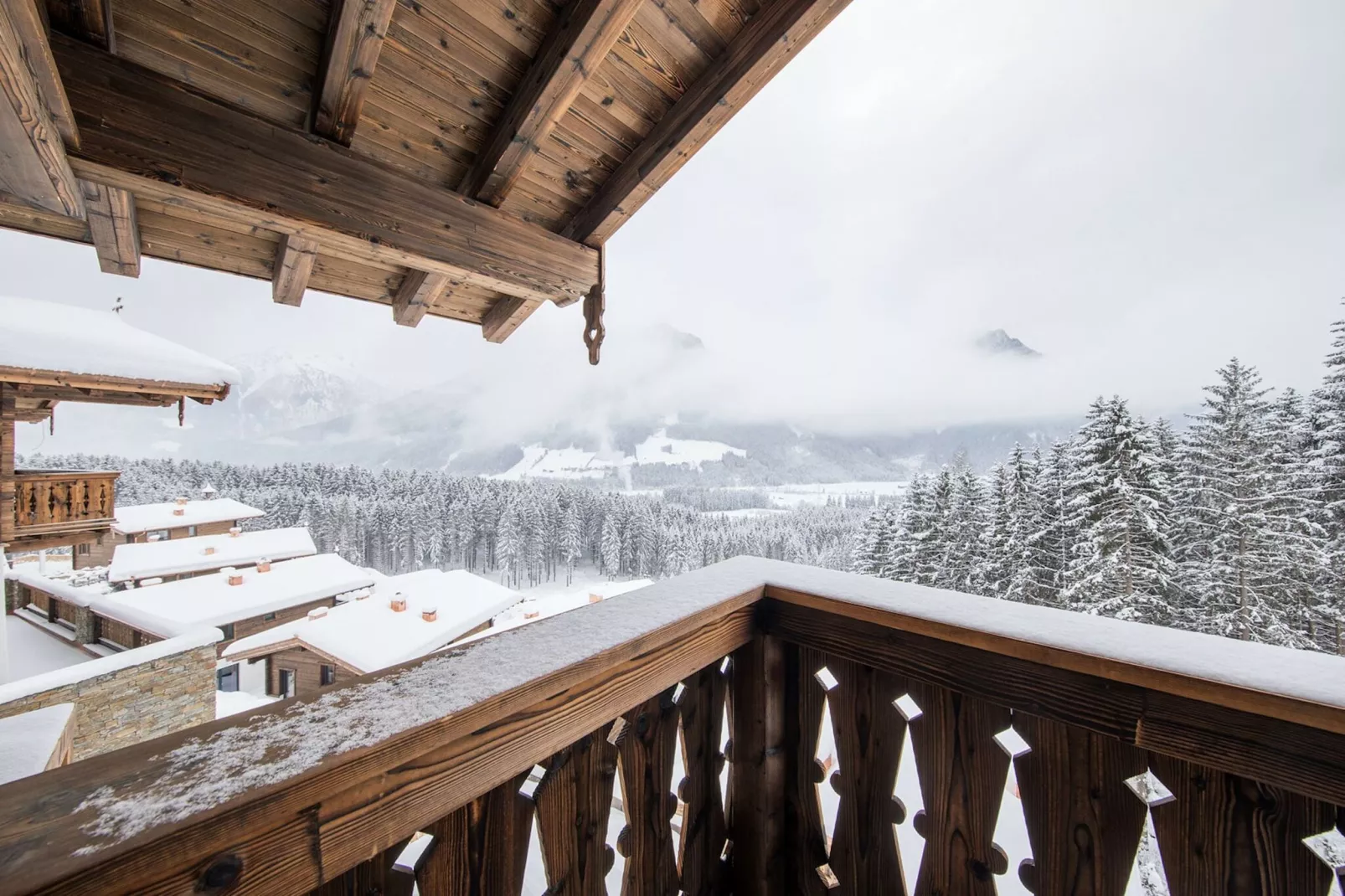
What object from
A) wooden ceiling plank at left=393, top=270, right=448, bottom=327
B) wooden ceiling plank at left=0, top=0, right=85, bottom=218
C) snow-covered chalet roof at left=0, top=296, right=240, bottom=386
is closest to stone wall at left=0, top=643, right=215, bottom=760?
snow-covered chalet roof at left=0, top=296, right=240, bottom=386

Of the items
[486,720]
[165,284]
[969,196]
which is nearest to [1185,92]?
[969,196]

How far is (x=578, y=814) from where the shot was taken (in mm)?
764

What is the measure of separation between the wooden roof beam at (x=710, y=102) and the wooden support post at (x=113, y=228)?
1499 mm

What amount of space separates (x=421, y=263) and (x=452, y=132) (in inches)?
18.5

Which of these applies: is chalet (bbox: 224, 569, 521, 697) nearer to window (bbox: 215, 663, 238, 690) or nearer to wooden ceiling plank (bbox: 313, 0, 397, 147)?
window (bbox: 215, 663, 238, 690)

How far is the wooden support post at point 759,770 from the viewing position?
3.32ft

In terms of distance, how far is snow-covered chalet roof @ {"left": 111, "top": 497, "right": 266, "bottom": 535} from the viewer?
556 inches

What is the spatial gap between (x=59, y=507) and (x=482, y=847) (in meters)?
7.39

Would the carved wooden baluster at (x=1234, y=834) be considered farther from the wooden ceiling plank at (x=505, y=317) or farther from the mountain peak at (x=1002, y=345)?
the mountain peak at (x=1002, y=345)

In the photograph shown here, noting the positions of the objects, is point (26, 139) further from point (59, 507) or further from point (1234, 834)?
point (59, 507)

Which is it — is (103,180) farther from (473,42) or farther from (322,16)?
(473,42)

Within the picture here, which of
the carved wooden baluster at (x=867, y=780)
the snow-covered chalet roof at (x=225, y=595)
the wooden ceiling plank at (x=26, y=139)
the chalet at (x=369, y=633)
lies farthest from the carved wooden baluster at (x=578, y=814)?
the snow-covered chalet roof at (x=225, y=595)

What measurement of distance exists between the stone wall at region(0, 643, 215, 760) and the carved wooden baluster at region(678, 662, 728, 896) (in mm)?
5397

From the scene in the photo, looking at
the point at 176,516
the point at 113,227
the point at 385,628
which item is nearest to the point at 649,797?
the point at 113,227
